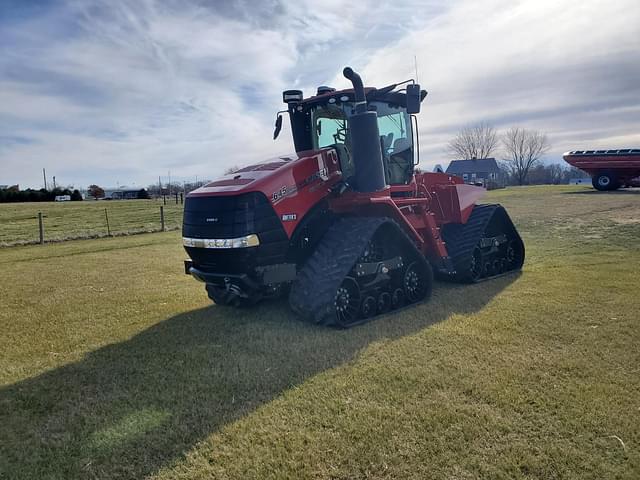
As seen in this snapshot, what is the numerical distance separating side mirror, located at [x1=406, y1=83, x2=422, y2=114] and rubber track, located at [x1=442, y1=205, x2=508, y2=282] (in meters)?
2.52

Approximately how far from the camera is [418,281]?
6.71 meters

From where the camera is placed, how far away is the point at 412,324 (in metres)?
5.62

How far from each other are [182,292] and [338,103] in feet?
13.5

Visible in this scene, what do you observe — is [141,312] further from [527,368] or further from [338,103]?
[527,368]

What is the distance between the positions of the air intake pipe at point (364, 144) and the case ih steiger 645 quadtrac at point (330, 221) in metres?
0.01

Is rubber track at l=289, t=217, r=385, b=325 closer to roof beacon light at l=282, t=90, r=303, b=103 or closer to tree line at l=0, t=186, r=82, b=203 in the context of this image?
roof beacon light at l=282, t=90, r=303, b=103

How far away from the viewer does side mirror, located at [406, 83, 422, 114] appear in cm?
631

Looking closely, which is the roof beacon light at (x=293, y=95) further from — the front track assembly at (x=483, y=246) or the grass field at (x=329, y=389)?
the front track assembly at (x=483, y=246)

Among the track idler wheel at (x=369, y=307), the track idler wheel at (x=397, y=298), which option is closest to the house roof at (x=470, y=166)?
the track idler wheel at (x=397, y=298)

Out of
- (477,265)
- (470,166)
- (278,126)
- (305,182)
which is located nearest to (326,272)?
(305,182)

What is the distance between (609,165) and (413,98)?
24285 mm

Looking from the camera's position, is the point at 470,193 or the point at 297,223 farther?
the point at 470,193

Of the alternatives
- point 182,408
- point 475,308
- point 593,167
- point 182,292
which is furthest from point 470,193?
point 593,167

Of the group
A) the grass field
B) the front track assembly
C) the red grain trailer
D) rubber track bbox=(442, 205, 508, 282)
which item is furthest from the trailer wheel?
the grass field
